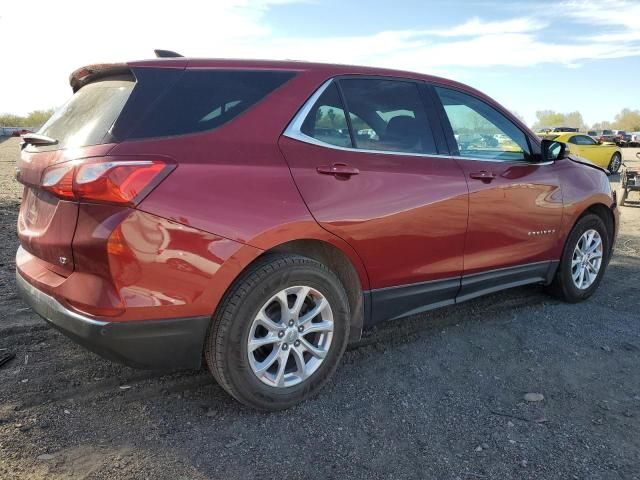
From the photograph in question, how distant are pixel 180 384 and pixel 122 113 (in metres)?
1.56

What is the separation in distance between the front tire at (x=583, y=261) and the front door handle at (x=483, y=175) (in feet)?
4.16

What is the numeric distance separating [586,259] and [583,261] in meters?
0.04

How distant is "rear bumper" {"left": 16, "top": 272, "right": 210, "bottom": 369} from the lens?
2.34 m

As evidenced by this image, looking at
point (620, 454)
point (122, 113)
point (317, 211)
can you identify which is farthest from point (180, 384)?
point (620, 454)

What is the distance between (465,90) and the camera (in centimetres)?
379

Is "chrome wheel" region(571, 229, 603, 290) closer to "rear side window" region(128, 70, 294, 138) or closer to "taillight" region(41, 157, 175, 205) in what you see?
"rear side window" region(128, 70, 294, 138)

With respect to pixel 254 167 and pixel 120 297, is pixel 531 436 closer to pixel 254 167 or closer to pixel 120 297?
pixel 254 167

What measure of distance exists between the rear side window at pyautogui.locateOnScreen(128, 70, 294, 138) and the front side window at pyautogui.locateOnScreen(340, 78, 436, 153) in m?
0.50

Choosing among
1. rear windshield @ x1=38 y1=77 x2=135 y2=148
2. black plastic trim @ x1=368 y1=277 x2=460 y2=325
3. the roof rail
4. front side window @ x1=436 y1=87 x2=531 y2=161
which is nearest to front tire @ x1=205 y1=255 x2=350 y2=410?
black plastic trim @ x1=368 y1=277 x2=460 y2=325

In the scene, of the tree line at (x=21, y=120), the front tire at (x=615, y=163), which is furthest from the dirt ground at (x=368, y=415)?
the tree line at (x=21, y=120)

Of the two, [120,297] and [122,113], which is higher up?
[122,113]

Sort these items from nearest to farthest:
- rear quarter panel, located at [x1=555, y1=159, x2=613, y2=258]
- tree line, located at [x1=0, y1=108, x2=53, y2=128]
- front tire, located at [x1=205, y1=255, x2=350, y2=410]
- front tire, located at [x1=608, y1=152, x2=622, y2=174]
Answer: front tire, located at [x1=205, y1=255, x2=350, y2=410] → rear quarter panel, located at [x1=555, y1=159, x2=613, y2=258] → front tire, located at [x1=608, y1=152, x2=622, y2=174] → tree line, located at [x1=0, y1=108, x2=53, y2=128]

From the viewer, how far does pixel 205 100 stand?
2621 mm

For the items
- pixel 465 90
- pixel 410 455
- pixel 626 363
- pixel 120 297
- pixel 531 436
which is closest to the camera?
pixel 120 297
